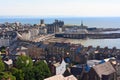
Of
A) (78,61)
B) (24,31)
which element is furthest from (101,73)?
(24,31)

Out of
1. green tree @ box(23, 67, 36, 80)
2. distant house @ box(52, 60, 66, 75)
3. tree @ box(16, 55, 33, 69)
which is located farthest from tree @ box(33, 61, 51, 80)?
tree @ box(16, 55, 33, 69)

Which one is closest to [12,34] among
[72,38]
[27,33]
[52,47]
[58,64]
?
[27,33]

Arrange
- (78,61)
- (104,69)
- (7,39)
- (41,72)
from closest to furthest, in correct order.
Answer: (41,72) < (104,69) < (78,61) < (7,39)

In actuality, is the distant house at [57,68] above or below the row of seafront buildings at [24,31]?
above

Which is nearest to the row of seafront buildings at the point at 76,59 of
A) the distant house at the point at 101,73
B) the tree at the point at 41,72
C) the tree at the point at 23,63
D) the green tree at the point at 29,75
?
the distant house at the point at 101,73

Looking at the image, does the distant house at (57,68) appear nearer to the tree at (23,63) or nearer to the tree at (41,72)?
the tree at (23,63)

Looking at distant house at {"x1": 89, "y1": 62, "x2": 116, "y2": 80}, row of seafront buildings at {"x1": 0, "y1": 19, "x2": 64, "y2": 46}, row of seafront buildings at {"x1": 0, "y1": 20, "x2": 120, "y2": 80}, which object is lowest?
row of seafront buildings at {"x1": 0, "y1": 19, "x2": 64, "y2": 46}

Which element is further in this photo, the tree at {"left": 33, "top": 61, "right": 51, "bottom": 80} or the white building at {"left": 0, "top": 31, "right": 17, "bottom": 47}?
the white building at {"left": 0, "top": 31, "right": 17, "bottom": 47}

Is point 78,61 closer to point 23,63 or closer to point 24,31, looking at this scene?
point 23,63

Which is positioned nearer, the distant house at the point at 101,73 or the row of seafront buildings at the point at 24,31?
the distant house at the point at 101,73

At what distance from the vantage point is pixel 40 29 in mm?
117938

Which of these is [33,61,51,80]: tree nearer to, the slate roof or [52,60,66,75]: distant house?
[52,60,66,75]: distant house

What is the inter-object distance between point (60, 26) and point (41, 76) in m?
106

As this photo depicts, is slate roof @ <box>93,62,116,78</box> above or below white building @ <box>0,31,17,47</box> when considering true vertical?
above
